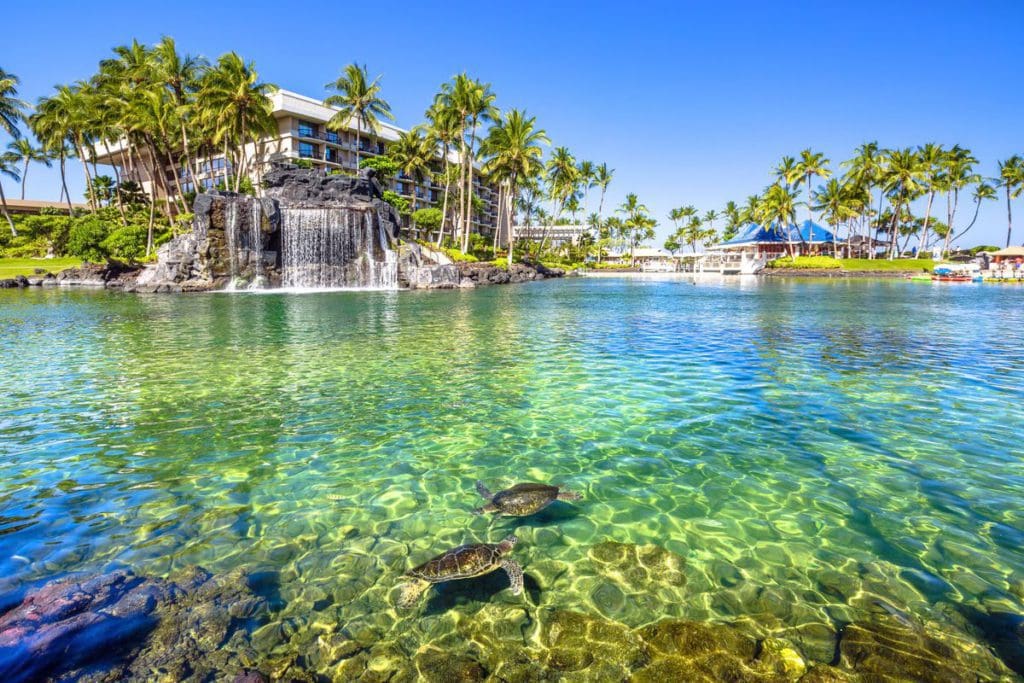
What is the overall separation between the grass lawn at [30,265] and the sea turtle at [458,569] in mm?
62330

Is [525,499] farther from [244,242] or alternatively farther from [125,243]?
[125,243]

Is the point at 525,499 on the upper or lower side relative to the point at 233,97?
lower

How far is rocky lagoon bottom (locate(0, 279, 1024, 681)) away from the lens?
10.4 ft

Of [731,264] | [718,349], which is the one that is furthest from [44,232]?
[731,264]

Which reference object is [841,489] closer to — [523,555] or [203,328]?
[523,555]

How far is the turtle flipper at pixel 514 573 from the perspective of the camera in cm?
370

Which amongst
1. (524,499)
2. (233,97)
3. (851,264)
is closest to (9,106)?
(233,97)

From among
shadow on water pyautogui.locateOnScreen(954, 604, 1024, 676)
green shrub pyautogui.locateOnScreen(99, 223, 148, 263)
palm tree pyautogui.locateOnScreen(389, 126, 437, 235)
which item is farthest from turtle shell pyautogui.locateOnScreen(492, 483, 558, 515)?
palm tree pyautogui.locateOnScreen(389, 126, 437, 235)

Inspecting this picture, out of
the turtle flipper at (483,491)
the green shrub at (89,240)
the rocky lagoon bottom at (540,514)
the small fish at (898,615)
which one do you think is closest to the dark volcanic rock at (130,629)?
the rocky lagoon bottom at (540,514)

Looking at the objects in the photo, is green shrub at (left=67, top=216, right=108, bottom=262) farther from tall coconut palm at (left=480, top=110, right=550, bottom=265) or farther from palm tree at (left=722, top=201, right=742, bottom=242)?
palm tree at (left=722, top=201, right=742, bottom=242)

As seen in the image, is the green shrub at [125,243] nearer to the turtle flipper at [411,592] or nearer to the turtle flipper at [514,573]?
the turtle flipper at [411,592]

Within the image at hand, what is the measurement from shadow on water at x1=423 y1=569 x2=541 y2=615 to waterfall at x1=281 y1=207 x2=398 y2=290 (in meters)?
39.8

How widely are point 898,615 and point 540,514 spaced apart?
284cm

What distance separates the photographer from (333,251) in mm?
42312
